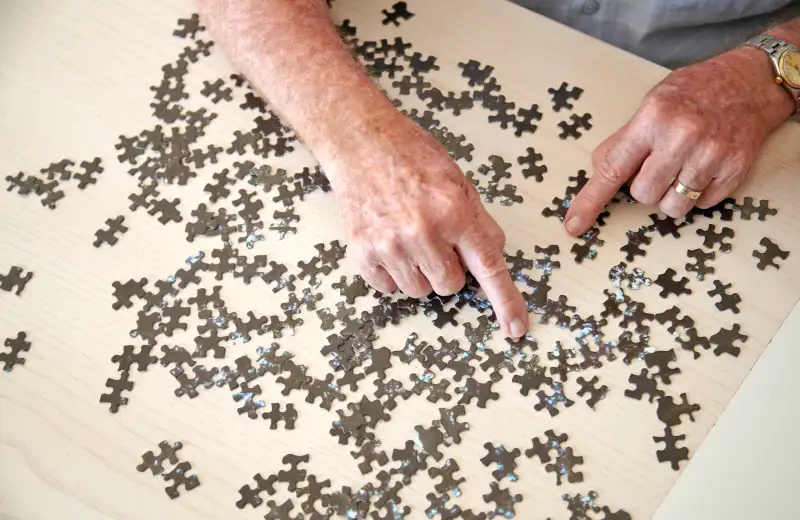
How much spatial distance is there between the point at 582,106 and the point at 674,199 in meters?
Answer: 0.35

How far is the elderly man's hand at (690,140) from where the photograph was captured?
4.99 ft

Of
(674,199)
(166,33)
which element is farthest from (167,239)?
(674,199)

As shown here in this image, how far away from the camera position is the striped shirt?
174 cm

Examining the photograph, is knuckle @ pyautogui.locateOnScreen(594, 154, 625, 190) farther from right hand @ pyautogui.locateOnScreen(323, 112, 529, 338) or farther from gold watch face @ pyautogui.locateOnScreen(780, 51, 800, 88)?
gold watch face @ pyautogui.locateOnScreen(780, 51, 800, 88)

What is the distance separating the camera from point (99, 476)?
1418 mm

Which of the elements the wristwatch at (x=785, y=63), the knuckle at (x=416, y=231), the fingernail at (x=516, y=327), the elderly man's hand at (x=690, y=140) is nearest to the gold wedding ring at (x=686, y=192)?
the elderly man's hand at (x=690, y=140)

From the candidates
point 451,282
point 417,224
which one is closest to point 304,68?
point 417,224

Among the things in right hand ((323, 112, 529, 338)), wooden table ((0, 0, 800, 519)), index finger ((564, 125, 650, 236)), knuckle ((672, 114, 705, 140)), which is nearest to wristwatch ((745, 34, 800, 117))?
wooden table ((0, 0, 800, 519))

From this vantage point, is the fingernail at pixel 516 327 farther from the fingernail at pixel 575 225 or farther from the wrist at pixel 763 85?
the wrist at pixel 763 85

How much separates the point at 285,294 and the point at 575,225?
67cm

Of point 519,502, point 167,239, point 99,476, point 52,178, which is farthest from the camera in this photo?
point 52,178

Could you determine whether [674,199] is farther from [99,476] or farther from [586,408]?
[99,476]

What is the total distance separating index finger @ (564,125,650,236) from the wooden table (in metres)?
0.05

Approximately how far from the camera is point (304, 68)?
1.70 metres
